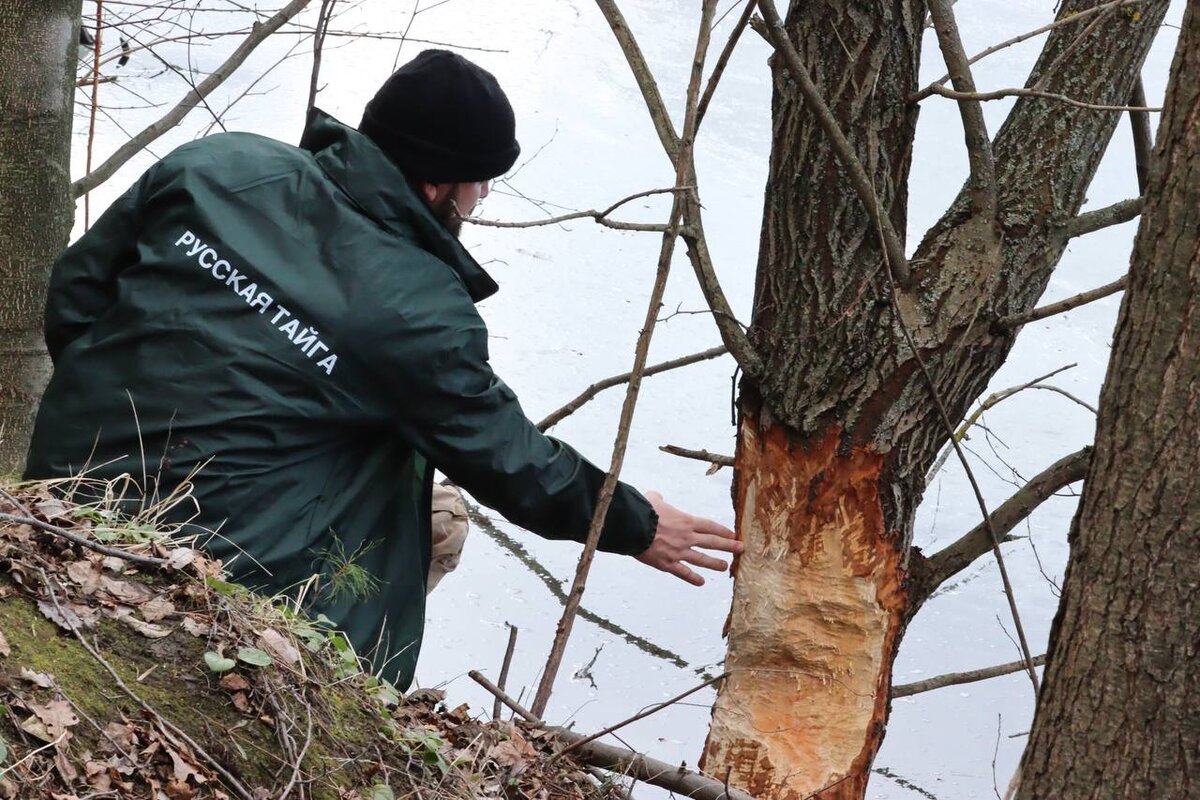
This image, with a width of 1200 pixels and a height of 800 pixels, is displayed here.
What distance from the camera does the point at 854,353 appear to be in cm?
225

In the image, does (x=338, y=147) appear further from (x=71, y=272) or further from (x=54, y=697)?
(x=54, y=697)

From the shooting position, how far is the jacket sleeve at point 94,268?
2.12 meters

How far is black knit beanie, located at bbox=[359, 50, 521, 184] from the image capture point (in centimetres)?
219

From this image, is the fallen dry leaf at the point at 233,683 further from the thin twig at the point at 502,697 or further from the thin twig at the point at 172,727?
the thin twig at the point at 502,697

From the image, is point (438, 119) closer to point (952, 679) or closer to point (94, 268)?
point (94, 268)

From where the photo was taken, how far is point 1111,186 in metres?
6.38

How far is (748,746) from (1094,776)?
112cm

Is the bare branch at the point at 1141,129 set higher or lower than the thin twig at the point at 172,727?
higher

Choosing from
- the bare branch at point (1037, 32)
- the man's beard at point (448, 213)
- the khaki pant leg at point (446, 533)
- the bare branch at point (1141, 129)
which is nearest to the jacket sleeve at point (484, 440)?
the man's beard at point (448, 213)

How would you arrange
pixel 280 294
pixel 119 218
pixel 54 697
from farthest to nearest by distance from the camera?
pixel 119 218
pixel 280 294
pixel 54 697

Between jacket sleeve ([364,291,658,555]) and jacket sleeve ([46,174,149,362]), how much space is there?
20.9 inches

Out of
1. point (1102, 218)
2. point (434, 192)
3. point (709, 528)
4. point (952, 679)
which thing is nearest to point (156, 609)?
point (434, 192)

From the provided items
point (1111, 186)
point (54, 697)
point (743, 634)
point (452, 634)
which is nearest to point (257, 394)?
point (54, 697)

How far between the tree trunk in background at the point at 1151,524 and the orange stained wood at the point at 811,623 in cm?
99
